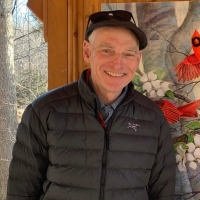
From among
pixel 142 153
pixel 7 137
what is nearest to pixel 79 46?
pixel 142 153

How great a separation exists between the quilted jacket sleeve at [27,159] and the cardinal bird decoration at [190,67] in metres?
1.00

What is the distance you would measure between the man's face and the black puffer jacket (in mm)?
117

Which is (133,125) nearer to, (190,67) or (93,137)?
(93,137)

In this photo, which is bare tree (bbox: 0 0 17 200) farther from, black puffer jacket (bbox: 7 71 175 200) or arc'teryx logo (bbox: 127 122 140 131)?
arc'teryx logo (bbox: 127 122 140 131)

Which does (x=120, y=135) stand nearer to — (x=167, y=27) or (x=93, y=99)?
(x=93, y=99)

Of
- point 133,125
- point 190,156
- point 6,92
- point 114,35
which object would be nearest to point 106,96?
point 133,125

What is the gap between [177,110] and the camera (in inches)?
76.6

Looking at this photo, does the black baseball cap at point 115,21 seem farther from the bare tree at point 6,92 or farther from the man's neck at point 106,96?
the bare tree at point 6,92

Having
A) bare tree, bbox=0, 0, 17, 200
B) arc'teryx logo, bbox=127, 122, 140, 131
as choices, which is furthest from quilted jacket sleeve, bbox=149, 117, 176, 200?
bare tree, bbox=0, 0, 17, 200

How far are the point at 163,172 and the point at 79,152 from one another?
1.81 ft

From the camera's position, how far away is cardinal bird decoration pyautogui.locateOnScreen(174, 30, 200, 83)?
6.22ft

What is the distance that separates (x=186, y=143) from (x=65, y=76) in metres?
0.99

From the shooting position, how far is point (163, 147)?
5.60 feet

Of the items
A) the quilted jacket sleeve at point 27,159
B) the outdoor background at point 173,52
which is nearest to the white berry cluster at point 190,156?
the outdoor background at point 173,52
